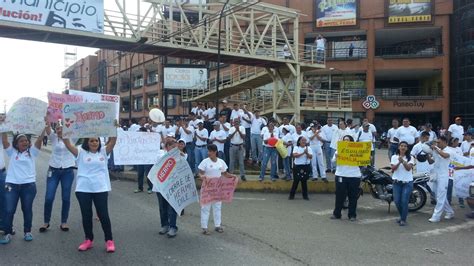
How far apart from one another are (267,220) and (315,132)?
493 cm

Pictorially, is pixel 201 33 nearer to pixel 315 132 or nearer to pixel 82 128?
pixel 315 132

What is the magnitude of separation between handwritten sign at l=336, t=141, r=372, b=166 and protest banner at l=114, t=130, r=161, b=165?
465 cm

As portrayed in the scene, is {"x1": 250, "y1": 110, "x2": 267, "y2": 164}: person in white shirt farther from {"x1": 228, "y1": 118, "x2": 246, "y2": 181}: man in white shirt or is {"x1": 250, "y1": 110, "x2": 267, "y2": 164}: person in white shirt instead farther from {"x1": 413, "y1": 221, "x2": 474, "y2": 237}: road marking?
{"x1": 413, "y1": 221, "x2": 474, "y2": 237}: road marking

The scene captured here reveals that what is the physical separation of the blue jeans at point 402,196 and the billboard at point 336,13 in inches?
1269

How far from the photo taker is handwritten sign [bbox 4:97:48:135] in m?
6.63

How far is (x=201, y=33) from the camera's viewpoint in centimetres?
2144

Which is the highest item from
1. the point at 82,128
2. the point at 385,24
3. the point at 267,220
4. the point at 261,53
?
the point at 385,24

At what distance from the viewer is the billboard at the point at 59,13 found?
1664cm

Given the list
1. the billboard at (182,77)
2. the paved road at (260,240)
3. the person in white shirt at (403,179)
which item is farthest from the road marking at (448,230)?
the billboard at (182,77)

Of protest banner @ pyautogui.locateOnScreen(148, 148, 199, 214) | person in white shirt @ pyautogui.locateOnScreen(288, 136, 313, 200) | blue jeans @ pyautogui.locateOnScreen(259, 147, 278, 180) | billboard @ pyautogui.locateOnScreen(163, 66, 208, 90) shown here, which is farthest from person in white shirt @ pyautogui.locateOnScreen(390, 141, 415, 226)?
billboard @ pyautogui.locateOnScreen(163, 66, 208, 90)

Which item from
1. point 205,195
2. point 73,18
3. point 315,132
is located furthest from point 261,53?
point 205,195

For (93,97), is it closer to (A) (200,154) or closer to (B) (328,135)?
(A) (200,154)

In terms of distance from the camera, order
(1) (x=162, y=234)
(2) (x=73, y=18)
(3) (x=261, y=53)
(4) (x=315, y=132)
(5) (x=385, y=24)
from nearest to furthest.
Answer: (1) (x=162, y=234) < (4) (x=315, y=132) < (2) (x=73, y=18) < (3) (x=261, y=53) < (5) (x=385, y=24)

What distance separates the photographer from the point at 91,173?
19.3ft
